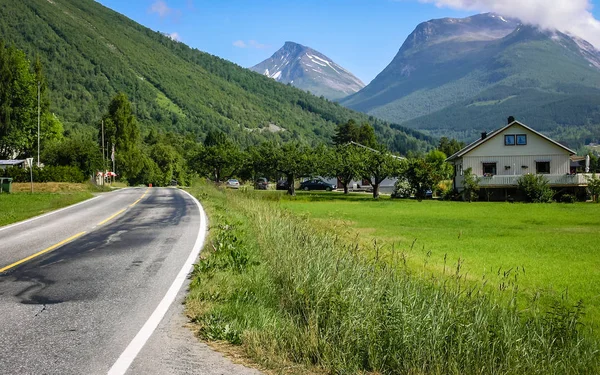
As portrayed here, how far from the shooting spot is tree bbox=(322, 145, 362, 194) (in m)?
58.2

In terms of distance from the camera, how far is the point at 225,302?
308 inches

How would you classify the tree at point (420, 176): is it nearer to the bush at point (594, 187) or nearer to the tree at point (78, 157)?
the bush at point (594, 187)

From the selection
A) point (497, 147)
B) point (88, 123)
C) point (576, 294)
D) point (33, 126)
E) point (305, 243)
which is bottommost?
point (576, 294)

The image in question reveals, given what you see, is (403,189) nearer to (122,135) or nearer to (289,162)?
(289,162)

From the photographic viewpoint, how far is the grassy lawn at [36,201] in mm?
24586

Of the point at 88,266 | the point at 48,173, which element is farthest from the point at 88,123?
the point at 88,266

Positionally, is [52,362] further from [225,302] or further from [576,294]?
[576,294]

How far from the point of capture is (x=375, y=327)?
6137 mm

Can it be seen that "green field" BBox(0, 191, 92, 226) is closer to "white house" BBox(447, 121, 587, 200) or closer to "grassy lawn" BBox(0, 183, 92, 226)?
"grassy lawn" BBox(0, 183, 92, 226)

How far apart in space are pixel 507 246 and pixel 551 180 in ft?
120

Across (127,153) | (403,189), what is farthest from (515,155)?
(127,153)

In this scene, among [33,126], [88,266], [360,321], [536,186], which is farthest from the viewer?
[33,126]

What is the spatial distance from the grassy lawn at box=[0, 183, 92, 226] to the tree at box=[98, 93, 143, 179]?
47.5m

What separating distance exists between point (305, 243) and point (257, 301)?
283cm
